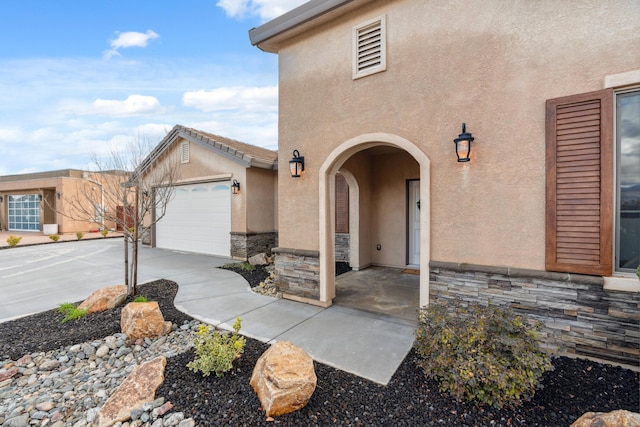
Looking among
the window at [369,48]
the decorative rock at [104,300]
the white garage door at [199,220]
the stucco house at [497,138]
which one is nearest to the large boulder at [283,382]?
the stucco house at [497,138]

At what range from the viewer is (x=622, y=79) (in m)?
2.95

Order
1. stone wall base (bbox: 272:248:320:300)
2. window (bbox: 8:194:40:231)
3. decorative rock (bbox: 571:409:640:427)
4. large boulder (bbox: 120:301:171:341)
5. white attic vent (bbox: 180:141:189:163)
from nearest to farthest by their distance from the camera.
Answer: decorative rock (bbox: 571:409:640:427) < large boulder (bbox: 120:301:171:341) < stone wall base (bbox: 272:248:320:300) < white attic vent (bbox: 180:141:189:163) < window (bbox: 8:194:40:231)

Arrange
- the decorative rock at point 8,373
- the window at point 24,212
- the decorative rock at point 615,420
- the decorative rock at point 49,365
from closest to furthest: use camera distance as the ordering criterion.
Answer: the decorative rock at point 615,420 → the decorative rock at point 8,373 → the decorative rock at point 49,365 → the window at point 24,212

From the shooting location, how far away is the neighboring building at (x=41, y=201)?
17609 mm

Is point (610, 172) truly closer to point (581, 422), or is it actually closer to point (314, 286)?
point (581, 422)

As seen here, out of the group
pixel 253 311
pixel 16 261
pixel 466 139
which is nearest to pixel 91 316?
pixel 253 311

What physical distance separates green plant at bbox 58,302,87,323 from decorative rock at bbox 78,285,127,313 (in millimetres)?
95

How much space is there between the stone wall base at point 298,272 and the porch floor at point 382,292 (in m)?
0.60

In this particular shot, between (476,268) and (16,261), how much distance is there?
13.9 m

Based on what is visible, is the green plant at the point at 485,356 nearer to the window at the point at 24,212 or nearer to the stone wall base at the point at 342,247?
the stone wall base at the point at 342,247

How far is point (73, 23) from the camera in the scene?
29.4ft

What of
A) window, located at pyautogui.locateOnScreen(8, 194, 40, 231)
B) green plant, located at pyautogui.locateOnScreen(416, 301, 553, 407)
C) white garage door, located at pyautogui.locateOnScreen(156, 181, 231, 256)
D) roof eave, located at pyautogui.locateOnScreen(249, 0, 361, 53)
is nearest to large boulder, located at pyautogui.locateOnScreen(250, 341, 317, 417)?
green plant, located at pyautogui.locateOnScreen(416, 301, 553, 407)

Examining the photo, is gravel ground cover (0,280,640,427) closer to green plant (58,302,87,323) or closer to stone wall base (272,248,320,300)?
stone wall base (272,248,320,300)

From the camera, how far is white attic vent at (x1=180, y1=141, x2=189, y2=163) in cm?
1114
